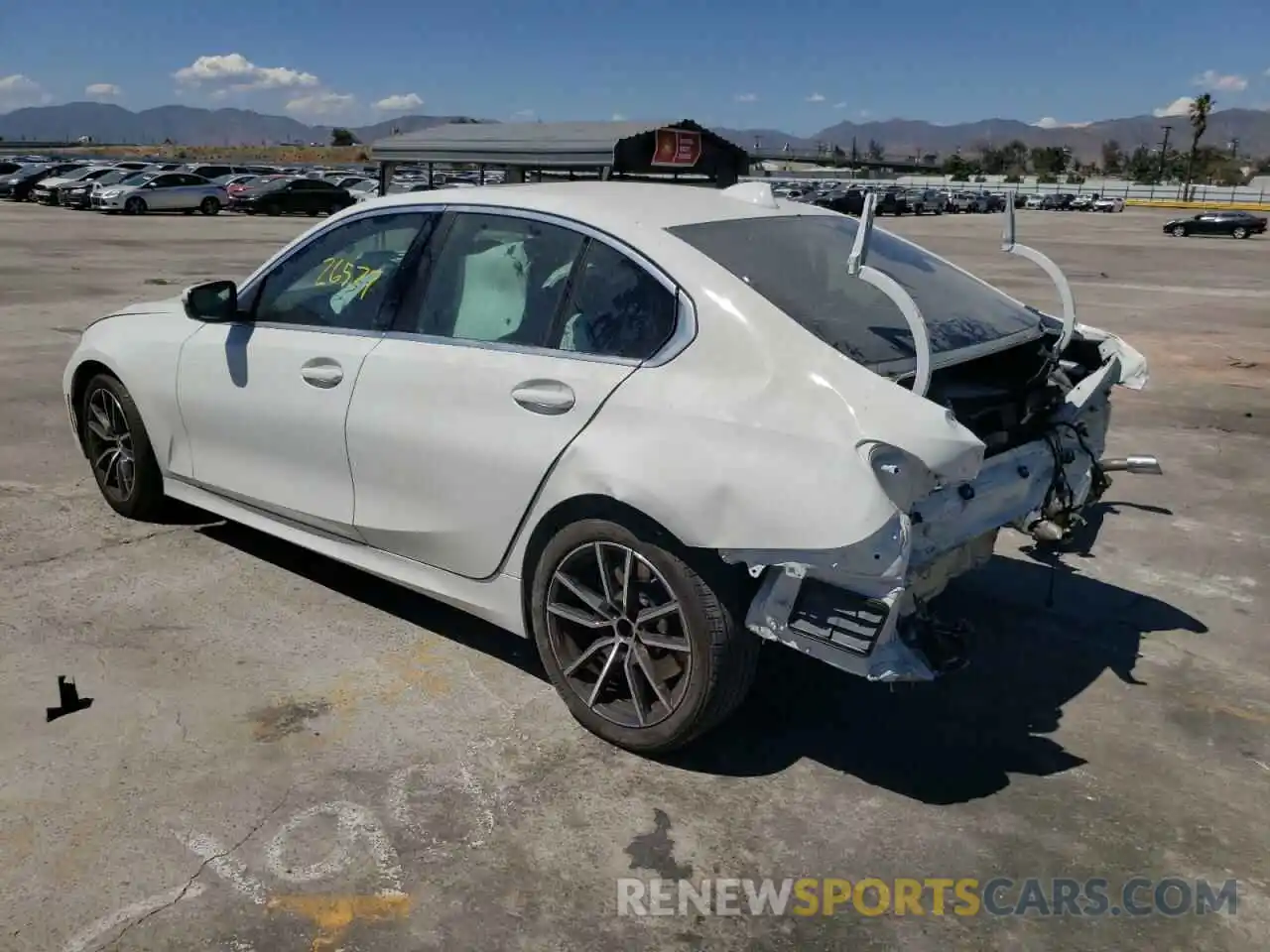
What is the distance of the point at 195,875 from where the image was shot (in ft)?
9.09

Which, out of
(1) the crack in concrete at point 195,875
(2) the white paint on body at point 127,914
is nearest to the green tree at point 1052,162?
(1) the crack in concrete at point 195,875

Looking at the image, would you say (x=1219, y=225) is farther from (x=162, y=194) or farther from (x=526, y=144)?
(x=526, y=144)

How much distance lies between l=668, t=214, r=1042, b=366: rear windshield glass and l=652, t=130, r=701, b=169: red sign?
1.29 meters

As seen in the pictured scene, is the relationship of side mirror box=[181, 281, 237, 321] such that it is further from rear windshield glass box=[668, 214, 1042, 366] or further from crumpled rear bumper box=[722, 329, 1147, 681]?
crumpled rear bumper box=[722, 329, 1147, 681]

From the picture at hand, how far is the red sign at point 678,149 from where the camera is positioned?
5.24 meters

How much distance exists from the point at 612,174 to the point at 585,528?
2.45m

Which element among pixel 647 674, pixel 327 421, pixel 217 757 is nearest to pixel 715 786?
pixel 647 674

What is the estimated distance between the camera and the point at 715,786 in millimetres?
3240

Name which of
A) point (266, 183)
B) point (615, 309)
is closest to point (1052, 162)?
point (266, 183)

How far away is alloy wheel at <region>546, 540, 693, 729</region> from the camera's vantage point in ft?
10.6

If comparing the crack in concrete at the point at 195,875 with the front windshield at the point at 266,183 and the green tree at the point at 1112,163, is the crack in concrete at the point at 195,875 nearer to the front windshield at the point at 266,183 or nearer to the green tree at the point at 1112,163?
the front windshield at the point at 266,183

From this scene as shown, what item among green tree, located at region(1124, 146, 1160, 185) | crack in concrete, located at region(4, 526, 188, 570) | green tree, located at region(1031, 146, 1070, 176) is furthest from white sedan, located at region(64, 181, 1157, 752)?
green tree, located at region(1031, 146, 1070, 176)

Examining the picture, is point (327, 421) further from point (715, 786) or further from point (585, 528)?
point (715, 786)

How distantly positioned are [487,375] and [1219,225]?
4712cm
